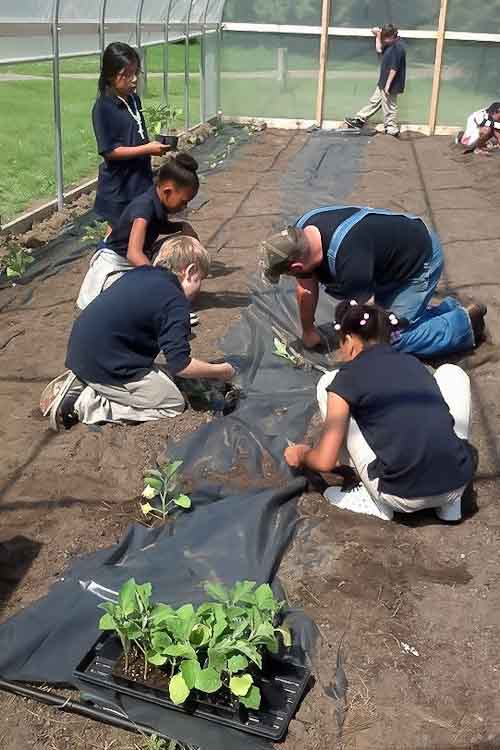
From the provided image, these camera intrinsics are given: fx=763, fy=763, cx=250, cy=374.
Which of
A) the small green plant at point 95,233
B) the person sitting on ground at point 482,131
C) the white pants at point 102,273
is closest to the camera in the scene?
the white pants at point 102,273

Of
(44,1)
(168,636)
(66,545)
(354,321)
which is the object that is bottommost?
(66,545)

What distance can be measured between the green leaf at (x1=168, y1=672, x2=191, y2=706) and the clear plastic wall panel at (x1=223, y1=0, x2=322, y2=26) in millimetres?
13570

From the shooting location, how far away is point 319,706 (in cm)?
211

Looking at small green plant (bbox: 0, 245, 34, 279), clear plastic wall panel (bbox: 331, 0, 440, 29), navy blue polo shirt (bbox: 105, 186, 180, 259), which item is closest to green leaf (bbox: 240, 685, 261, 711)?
navy blue polo shirt (bbox: 105, 186, 180, 259)

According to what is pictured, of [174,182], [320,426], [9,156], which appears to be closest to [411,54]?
[9,156]

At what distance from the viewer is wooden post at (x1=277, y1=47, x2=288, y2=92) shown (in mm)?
13742

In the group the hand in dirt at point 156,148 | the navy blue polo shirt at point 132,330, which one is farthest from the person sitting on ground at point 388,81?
the navy blue polo shirt at point 132,330

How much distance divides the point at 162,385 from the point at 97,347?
1.11ft

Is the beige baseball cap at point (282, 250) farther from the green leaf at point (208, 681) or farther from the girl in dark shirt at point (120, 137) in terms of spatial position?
the green leaf at point (208, 681)

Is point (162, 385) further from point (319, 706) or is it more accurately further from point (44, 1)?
point (44, 1)

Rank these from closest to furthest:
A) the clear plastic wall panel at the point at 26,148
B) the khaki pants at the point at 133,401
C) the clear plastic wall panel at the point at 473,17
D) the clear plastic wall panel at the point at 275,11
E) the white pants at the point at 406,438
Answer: the white pants at the point at 406,438 < the khaki pants at the point at 133,401 < the clear plastic wall panel at the point at 26,148 < the clear plastic wall panel at the point at 473,17 < the clear plastic wall panel at the point at 275,11

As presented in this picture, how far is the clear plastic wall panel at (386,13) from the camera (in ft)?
43.3

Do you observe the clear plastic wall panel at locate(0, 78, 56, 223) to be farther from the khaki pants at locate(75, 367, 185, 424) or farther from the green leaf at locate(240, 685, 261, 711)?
the green leaf at locate(240, 685, 261, 711)

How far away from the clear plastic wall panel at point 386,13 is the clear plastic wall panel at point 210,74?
215 centimetres
